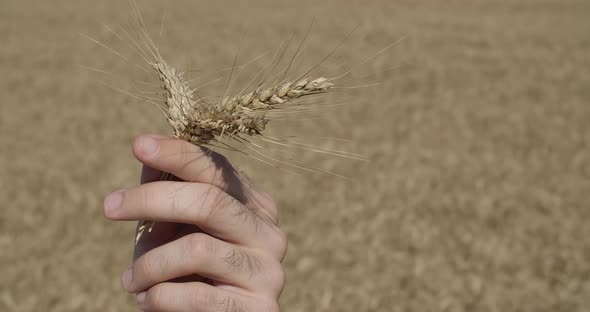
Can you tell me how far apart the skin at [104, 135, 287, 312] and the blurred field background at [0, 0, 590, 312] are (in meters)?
0.32

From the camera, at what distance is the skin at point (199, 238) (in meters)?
1.02

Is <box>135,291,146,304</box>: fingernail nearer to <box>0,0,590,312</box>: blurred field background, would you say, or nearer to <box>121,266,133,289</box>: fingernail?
<box>121,266,133,289</box>: fingernail

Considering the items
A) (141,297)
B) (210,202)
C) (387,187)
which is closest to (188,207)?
(210,202)

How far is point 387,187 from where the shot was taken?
511 cm

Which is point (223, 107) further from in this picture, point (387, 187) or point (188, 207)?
point (387, 187)

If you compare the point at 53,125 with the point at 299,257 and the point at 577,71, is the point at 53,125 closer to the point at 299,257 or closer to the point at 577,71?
the point at 299,257

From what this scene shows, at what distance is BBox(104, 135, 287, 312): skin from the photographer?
1021 millimetres

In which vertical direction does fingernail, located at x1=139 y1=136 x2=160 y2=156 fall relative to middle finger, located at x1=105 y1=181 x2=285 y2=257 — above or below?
Answer: above

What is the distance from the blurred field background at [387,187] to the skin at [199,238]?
0.32 meters

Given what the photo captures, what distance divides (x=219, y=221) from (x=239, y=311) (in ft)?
0.59

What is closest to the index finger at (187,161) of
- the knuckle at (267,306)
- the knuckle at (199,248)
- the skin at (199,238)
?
the skin at (199,238)

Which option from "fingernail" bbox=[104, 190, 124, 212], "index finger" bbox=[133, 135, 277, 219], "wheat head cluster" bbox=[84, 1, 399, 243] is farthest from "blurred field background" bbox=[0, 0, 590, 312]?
"fingernail" bbox=[104, 190, 124, 212]

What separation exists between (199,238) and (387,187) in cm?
416

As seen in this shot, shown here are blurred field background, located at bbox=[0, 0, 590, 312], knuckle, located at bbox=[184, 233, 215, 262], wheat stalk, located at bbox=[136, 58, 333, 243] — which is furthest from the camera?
blurred field background, located at bbox=[0, 0, 590, 312]
